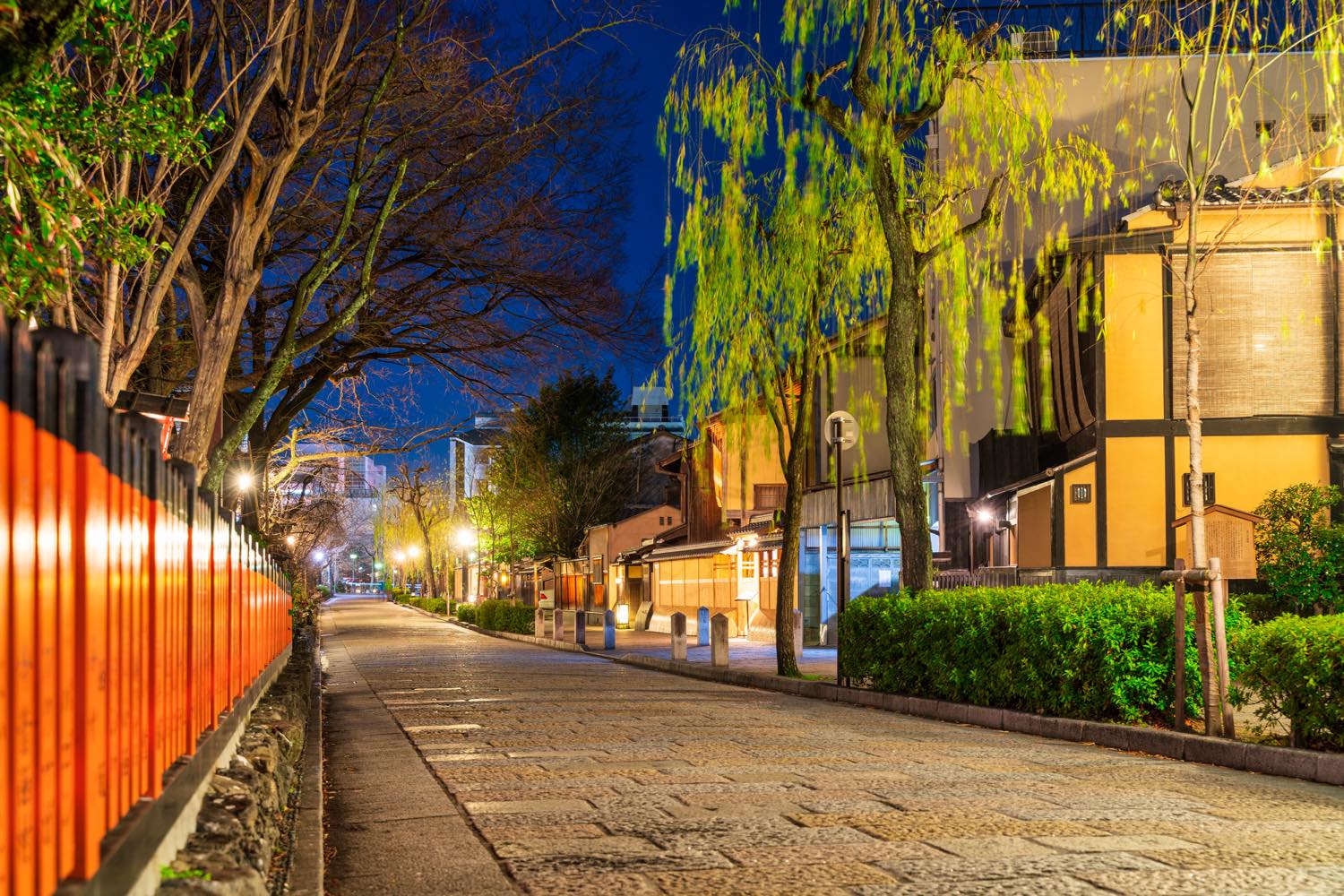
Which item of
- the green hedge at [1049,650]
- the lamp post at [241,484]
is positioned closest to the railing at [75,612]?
the green hedge at [1049,650]

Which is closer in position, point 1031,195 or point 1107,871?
point 1107,871

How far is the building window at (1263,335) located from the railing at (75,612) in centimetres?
2197

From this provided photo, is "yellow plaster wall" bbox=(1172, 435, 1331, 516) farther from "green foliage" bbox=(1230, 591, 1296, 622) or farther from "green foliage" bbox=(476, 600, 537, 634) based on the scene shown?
"green foliage" bbox=(476, 600, 537, 634)

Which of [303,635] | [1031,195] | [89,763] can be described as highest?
[1031,195]

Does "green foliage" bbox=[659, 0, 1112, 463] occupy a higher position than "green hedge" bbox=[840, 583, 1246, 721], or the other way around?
"green foliage" bbox=[659, 0, 1112, 463]

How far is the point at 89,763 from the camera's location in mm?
3119

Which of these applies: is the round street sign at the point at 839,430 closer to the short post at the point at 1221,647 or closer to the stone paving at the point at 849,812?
the stone paving at the point at 849,812

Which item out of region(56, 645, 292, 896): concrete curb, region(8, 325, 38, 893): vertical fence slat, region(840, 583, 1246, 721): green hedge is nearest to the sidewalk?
region(840, 583, 1246, 721): green hedge

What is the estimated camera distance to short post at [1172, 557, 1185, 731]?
11.9m

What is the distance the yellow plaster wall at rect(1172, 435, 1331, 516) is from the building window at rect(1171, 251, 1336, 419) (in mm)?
508

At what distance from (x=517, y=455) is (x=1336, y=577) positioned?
50683 millimetres

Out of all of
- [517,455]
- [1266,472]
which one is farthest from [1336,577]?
[517,455]

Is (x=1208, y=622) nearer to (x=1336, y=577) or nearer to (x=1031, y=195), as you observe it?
(x=1336, y=577)

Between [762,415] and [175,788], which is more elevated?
[762,415]
